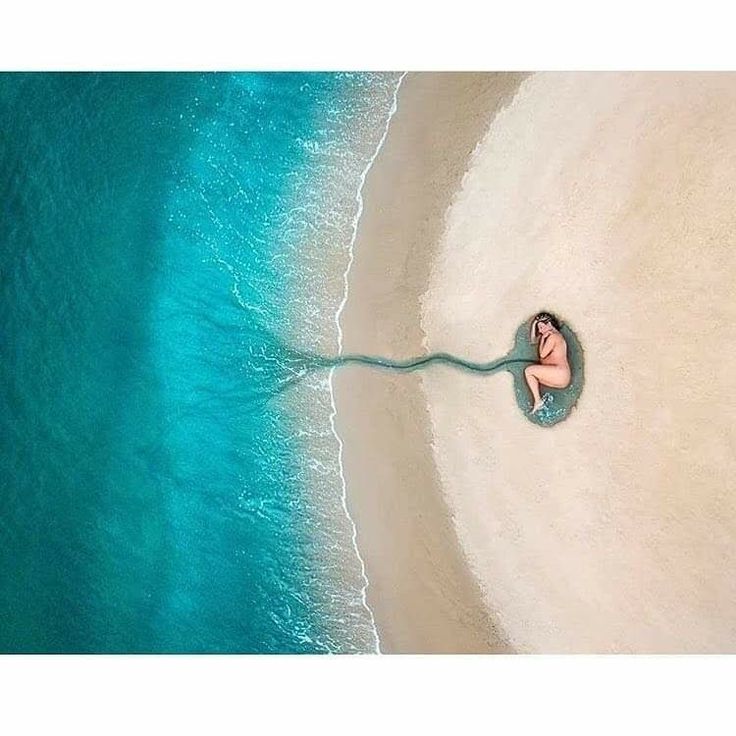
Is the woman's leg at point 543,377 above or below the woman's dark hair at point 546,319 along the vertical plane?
below

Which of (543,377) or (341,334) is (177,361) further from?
(543,377)

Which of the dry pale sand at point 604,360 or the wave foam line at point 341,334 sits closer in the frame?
the dry pale sand at point 604,360

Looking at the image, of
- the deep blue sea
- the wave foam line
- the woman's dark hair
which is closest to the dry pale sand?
the woman's dark hair

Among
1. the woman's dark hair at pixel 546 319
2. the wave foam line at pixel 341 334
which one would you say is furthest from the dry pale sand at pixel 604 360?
the wave foam line at pixel 341 334

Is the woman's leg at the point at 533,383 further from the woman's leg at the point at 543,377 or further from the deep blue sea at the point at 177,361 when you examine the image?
the deep blue sea at the point at 177,361

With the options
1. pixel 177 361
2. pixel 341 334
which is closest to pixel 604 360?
pixel 341 334

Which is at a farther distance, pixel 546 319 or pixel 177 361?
pixel 177 361

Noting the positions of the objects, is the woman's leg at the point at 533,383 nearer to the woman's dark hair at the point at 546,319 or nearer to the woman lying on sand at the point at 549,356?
the woman lying on sand at the point at 549,356
